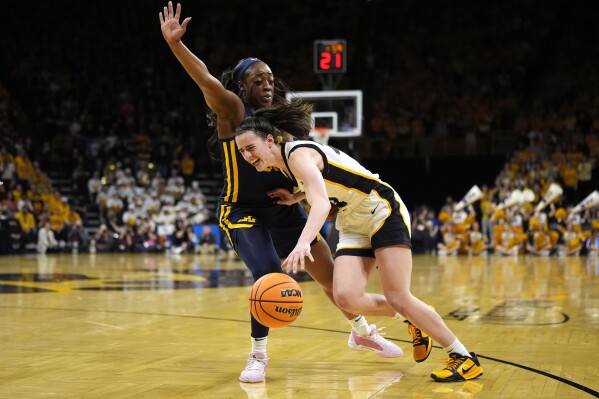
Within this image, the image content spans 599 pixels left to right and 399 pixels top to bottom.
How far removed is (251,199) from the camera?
18.1ft

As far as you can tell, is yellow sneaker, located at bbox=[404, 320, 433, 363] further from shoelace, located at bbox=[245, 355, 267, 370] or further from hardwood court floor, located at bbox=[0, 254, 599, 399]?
shoelace, located at bbox=[245, 355, 267, 370]

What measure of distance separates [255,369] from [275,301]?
0.58 m

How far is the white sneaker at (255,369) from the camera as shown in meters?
5.16

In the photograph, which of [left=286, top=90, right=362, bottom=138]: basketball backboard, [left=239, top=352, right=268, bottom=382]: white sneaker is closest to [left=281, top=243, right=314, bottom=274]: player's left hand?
[left=239, top=352, right=268, bottom=382]: white sneaker

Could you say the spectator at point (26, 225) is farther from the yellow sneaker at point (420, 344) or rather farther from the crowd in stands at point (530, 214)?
the yellow sneaker at point (420, 344)

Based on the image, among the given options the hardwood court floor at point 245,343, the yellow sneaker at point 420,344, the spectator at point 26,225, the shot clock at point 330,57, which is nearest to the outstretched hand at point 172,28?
the hardwood court floor at point 245,343

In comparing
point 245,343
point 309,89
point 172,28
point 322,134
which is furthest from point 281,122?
point 309,89

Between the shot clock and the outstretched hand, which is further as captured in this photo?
the shot clock

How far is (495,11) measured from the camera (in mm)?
29094

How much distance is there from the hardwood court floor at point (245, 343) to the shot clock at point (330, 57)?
19.3ft

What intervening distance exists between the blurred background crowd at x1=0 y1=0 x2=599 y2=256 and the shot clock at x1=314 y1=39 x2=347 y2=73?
3.75 metres

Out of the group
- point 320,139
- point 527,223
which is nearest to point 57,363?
point 320,139

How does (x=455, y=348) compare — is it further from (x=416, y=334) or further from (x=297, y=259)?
(x=297, y=259)

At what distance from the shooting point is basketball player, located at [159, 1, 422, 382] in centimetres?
524
